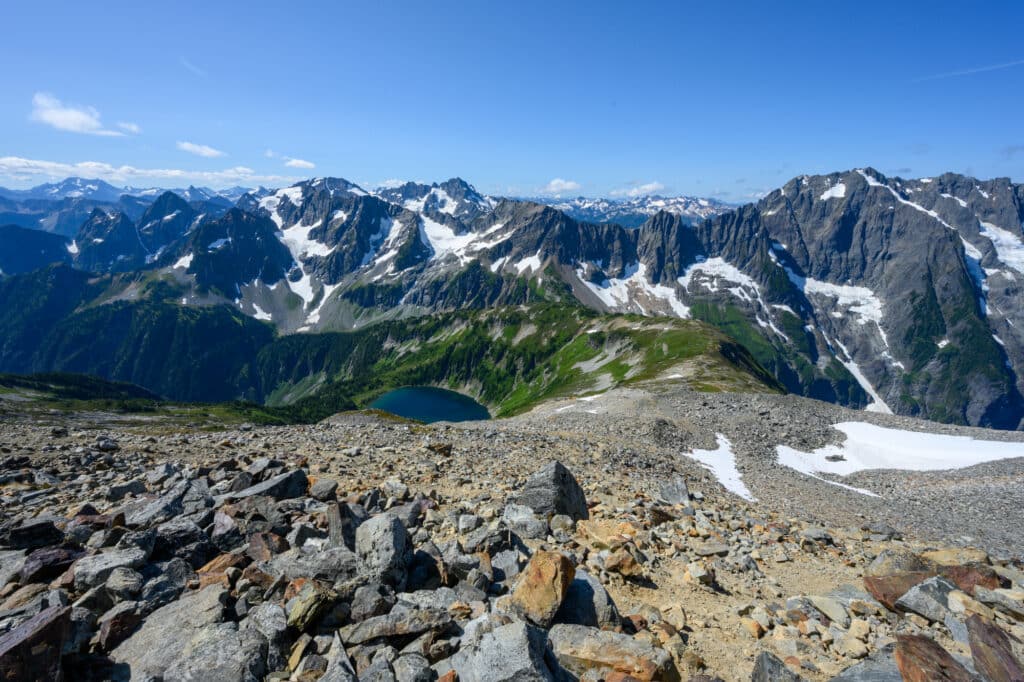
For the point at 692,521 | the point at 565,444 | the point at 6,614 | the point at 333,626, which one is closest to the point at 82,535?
the point at 6,614

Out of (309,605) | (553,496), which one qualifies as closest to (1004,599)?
(553,496)

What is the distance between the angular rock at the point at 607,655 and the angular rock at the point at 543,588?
496 mm

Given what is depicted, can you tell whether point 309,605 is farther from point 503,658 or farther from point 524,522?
point 524,522

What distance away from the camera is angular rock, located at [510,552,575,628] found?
9.61m

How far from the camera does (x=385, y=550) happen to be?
1054 cm

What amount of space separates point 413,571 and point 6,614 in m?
7.97

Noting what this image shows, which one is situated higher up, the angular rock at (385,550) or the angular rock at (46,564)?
the angular rock at (385,550)

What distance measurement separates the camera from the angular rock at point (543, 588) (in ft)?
31.5

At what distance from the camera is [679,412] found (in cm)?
6159

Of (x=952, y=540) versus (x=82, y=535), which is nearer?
(x=82, y=535)

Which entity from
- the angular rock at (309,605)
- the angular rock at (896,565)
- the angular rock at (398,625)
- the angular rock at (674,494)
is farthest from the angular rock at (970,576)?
the angular rock at (309,605)

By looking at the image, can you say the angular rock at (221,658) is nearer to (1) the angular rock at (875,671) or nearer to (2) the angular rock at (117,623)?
(2) the angular rock at (117,623)

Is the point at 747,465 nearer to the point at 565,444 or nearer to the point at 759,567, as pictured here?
the point at 565,444

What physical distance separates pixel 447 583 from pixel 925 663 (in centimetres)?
962
